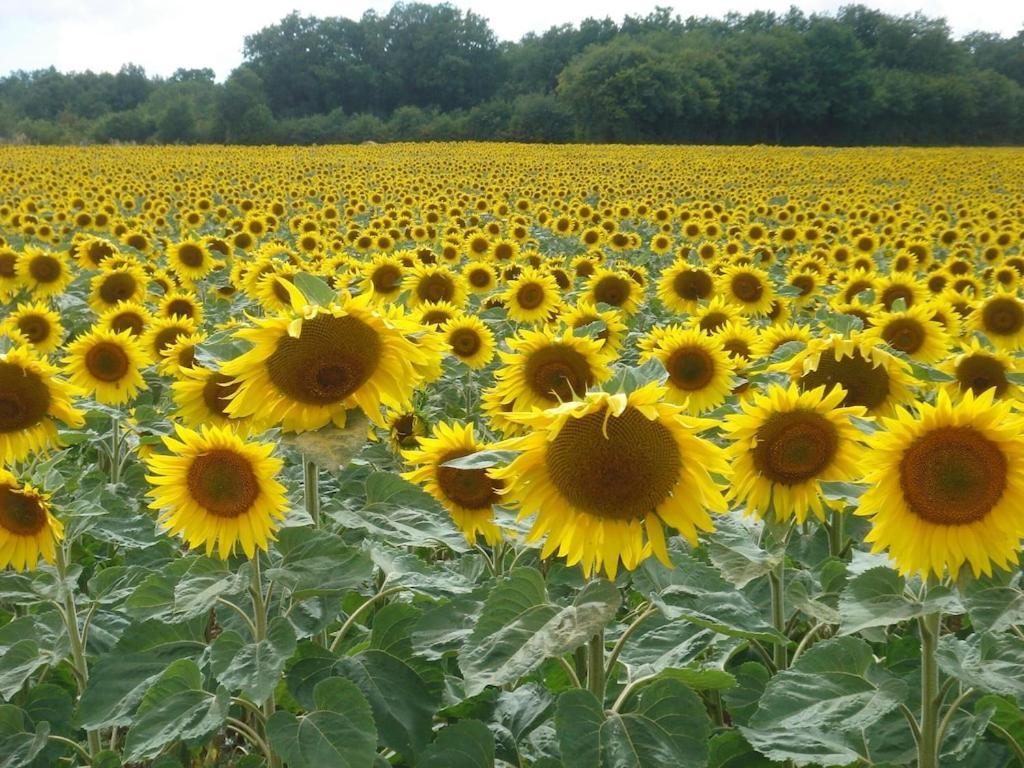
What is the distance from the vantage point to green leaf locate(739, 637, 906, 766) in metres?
1.80

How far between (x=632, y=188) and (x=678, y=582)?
60.9 ft

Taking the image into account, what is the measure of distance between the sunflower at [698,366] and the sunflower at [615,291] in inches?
96.4

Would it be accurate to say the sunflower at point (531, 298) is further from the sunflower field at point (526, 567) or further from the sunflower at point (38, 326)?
the sunflower at point (38, 326)

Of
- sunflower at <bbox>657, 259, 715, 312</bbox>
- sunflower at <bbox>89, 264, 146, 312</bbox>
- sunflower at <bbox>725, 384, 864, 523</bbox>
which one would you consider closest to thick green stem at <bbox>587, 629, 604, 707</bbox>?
sunflower at <bbox>725, 384, 864, 523</bbox>

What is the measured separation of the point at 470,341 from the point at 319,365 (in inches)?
113

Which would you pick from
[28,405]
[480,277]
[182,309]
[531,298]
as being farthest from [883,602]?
[480,277]

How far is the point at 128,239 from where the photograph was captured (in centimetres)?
977

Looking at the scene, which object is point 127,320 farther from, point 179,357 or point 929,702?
point 929,702

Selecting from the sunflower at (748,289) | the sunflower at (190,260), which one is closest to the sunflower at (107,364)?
the sunflower at (748,289)

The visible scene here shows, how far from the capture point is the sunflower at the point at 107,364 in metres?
4.30

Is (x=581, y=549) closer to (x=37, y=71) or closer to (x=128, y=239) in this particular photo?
(x=128, y=239)

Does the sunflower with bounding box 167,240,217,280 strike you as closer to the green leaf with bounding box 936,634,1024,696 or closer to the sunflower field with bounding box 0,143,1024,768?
the sunflower field with bounding box 0,143,1024,768

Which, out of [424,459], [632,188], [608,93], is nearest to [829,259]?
[424,459]

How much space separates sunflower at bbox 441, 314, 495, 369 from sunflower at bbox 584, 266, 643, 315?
5.06ft
